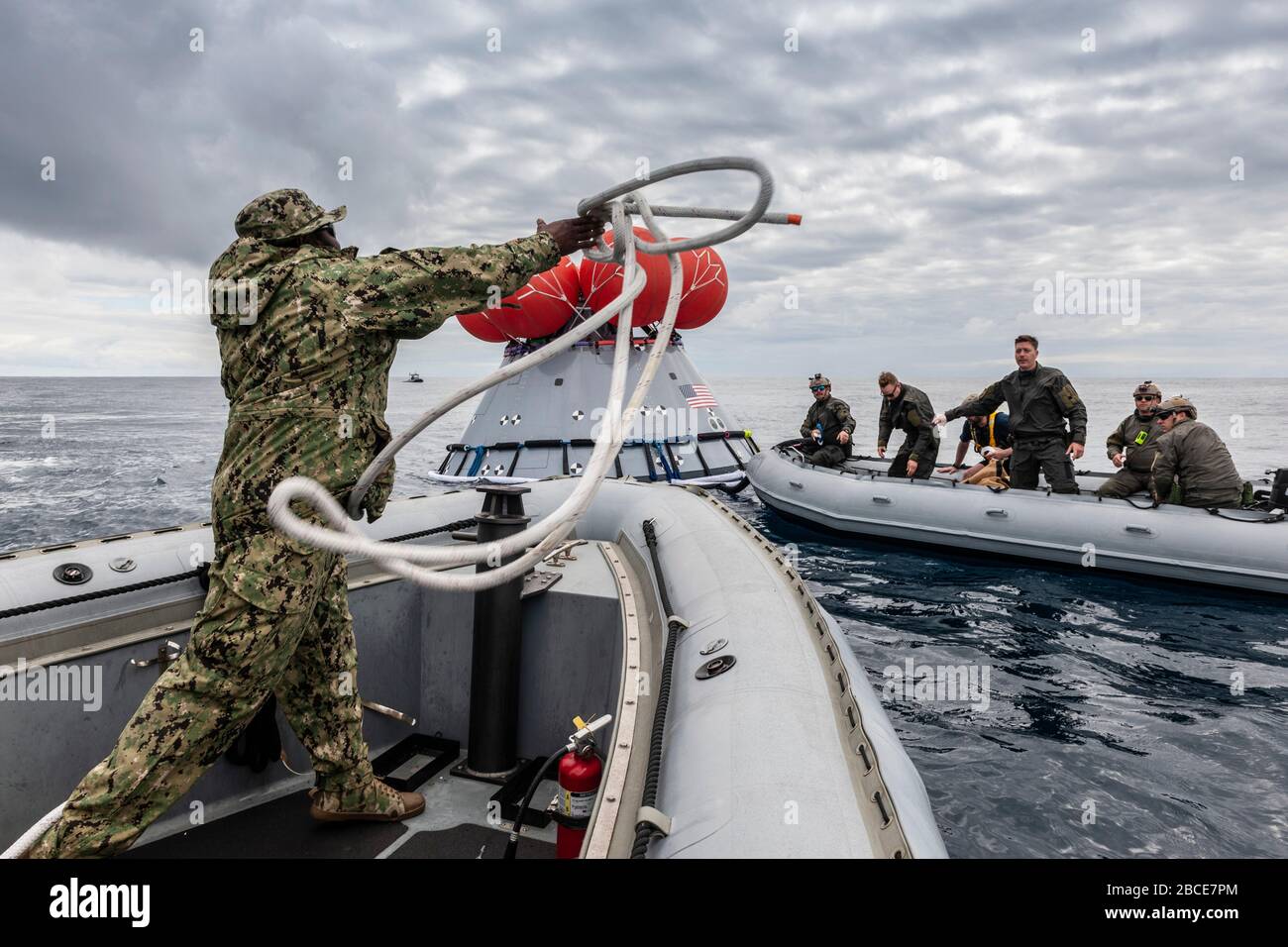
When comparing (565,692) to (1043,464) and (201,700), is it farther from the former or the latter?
(1043,464)

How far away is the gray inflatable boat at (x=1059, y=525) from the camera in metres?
6.65

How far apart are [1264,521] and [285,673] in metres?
7.98

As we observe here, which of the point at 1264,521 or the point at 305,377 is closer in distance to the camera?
the point at 305,377

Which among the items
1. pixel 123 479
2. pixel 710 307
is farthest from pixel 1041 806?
pixel 123 479

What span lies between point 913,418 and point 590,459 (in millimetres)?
7844

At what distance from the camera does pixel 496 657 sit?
2.74 metres

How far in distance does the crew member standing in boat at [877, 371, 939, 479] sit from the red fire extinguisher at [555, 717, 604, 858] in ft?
23.4

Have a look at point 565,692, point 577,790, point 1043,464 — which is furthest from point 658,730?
point 1043,464

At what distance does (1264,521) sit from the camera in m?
6.66

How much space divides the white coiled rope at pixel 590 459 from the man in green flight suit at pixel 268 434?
0.13 meters

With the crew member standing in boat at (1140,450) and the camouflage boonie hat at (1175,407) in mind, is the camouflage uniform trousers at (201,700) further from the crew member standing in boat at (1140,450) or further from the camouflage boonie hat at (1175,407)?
the crew member standing in boat at (1140,450)

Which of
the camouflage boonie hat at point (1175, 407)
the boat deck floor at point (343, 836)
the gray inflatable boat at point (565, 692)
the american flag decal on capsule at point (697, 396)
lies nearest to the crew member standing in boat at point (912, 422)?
the camouflage boonie hat at point (1175, 407)

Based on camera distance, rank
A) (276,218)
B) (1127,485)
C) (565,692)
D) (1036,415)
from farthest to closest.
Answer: (1127,485)
(1036,415)
(565,692)
(276,218)
